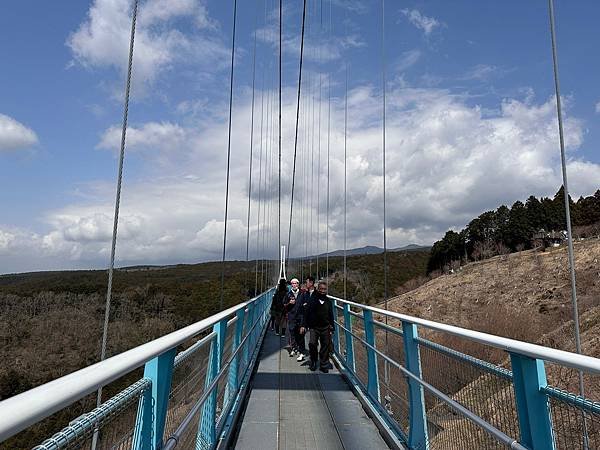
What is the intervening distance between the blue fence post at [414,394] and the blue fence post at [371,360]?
149cm

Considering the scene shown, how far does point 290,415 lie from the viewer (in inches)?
196

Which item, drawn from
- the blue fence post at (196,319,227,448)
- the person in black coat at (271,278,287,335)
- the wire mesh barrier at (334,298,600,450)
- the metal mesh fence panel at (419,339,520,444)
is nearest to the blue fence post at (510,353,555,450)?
the wire mesh barrier at (334,298,600,450)

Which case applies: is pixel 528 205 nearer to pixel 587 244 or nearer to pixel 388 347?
pixel 587 244

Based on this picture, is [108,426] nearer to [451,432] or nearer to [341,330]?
[451,432]

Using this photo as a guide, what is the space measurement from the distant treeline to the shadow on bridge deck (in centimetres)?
5197

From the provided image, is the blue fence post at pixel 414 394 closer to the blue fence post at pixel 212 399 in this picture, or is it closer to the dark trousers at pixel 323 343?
the blue fence post at pixel 212 399

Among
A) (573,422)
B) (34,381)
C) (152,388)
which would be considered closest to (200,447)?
(152,388)

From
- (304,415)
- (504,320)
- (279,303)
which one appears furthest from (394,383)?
(504,320)

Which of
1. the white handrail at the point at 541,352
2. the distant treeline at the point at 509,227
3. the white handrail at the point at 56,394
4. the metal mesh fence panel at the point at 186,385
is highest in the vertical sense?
the distant treeline at the point at 509,227

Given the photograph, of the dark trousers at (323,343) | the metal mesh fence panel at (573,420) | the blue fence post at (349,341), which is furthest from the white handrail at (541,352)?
the dark trousers at (323,343)

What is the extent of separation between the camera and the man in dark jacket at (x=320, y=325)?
24.7 ft

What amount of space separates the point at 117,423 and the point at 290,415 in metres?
3.54

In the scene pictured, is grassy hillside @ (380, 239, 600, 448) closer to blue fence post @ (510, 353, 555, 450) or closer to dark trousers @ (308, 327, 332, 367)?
blue fence post @ (510, 353, 555, 450)

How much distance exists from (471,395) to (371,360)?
2.90 meters
